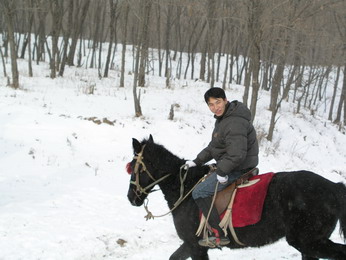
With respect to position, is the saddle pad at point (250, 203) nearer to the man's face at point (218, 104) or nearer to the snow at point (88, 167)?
the man's face at point (218, 104)

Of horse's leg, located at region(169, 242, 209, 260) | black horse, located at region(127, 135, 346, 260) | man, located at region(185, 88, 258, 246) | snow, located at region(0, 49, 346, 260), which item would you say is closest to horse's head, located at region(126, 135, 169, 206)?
black horse, located at region(127, 135, 346, 260)

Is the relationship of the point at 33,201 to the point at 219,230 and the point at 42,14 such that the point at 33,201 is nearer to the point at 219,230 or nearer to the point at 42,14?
the point at 219,230

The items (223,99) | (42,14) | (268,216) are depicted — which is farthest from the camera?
(42,14)

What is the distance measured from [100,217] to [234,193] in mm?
4447

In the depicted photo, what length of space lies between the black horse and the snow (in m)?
1.85

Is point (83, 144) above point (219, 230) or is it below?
below

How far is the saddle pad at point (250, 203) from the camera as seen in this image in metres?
4.01

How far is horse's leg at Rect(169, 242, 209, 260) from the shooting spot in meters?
4.41

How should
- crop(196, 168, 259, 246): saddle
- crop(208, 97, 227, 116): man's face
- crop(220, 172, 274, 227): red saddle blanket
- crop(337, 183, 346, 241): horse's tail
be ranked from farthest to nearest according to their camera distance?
crop(208, 97, 227, 116): man's face
crop(196, 168, 259, 246): saddle
crop(220, 172, 274, 227): red saddle blanket
crop(337, 183, 346, 241): horse's tail

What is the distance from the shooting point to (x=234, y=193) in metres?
4.22

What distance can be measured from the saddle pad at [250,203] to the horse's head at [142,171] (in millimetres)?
1097

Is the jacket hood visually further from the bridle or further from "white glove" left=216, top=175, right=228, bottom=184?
the bridle

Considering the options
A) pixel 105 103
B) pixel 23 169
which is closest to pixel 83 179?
pixel 23 169

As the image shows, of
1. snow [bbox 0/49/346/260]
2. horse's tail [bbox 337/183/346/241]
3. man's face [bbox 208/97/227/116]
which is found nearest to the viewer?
horse's tail [bbox 337/183/346/241]
